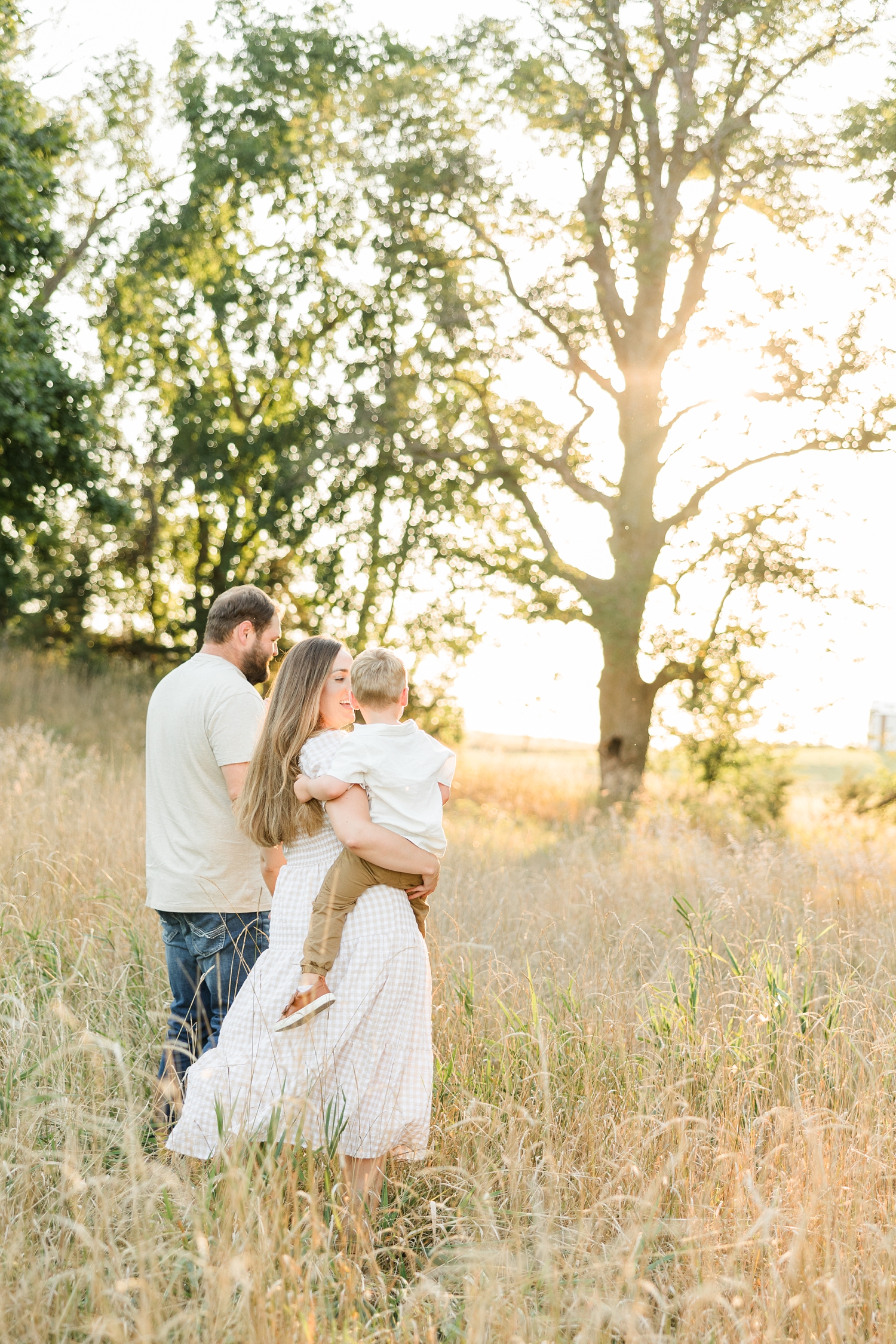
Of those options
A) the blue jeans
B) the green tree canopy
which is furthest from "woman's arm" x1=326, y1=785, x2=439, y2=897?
the green tree canopy

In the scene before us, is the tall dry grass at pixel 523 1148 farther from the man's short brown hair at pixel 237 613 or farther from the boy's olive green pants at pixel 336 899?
the man's short brown hair at pixel 237 613

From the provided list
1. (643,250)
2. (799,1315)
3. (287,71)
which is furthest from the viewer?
(287,71)

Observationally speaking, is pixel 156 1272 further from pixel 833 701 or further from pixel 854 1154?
pixel 833 701

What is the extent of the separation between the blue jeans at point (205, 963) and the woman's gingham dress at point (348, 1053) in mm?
527

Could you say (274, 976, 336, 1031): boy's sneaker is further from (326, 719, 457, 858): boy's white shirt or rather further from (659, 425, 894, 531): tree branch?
(659, 425, 894, 531): tree branch

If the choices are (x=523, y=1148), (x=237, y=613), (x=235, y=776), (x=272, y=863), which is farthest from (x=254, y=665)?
(x=523, y=1148)

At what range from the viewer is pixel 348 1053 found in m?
3.18

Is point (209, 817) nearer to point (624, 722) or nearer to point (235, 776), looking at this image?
point (235, 776)

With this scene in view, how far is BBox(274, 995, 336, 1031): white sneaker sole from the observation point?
3.07 metres

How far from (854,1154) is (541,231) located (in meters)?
12.9

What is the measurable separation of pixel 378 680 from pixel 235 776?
28.5 inches

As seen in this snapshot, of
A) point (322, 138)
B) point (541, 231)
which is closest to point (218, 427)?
point (322, 138)

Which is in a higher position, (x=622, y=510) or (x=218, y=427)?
(x=218, y=427)

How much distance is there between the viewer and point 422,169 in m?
13.6
